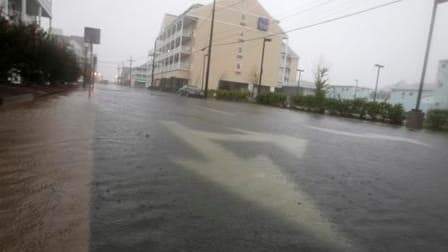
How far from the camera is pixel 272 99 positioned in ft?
113

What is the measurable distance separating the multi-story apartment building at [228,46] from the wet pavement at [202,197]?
48.3 meters

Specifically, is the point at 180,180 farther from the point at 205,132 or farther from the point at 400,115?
the point at 400,115

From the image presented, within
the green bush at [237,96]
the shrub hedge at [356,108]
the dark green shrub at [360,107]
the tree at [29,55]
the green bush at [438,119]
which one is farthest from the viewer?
the green bush at [237,96]

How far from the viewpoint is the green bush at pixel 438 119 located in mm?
20344

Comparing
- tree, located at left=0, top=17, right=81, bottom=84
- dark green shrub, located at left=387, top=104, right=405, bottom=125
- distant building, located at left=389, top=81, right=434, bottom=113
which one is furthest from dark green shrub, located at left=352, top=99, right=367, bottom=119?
distant building, located at left=389, top=81, right=434, bottom=113

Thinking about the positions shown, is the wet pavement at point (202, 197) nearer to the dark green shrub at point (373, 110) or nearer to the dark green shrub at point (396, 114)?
the dark green shrub at point (396, 114)

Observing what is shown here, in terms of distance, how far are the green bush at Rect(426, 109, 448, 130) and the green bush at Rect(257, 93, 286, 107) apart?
14485mm

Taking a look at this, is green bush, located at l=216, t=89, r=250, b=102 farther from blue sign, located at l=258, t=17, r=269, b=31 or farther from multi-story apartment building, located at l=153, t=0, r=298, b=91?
blue sign, located at l=258, t=17, r=269, b=31

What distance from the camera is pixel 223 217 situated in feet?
10.5

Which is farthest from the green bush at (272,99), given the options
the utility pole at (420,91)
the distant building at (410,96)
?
the distant building at (410,96)


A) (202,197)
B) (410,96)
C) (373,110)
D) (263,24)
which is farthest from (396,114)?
(410,96)

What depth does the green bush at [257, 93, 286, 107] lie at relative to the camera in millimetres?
33375

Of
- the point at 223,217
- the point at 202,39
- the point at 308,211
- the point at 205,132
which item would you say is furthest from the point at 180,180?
the point at 202,39

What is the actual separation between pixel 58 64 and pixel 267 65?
135 feet
